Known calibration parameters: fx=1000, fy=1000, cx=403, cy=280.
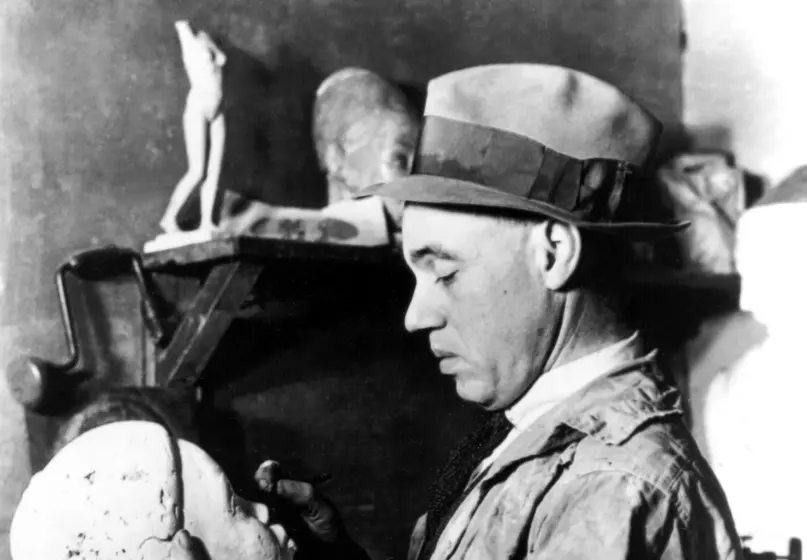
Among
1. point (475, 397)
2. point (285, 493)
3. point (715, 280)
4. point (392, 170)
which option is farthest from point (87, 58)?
point (715, 280)

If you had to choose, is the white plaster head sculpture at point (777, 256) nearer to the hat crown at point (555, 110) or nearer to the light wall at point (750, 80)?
the light wall at point (750, 80)

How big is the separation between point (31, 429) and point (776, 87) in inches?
72.3

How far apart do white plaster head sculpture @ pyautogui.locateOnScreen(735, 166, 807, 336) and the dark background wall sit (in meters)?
0.46

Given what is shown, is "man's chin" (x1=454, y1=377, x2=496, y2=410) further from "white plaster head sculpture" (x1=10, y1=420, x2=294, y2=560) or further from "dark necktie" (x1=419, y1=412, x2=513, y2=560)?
"white plaster head sculpture" (x1=10, y1=420, x2=294, y2=560)

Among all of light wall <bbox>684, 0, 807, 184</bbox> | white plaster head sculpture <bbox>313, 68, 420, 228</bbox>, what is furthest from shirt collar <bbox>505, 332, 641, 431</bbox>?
light wall <bbox>684, 0, 807, 184</bbox>

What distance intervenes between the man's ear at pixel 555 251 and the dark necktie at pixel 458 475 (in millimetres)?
286

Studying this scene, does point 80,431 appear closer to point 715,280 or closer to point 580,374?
point 580,374

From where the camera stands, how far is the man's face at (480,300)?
1179mm

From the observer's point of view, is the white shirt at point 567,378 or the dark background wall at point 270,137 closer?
the white shirt at point 567,378

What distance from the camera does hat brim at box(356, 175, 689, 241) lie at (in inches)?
44.3

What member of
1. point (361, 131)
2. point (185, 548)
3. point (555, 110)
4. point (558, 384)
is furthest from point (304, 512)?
point (361, 131)

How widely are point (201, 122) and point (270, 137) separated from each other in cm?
23

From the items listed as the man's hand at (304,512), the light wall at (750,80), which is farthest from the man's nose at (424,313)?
the light wall at (750,80)

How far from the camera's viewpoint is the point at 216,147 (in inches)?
76.9
